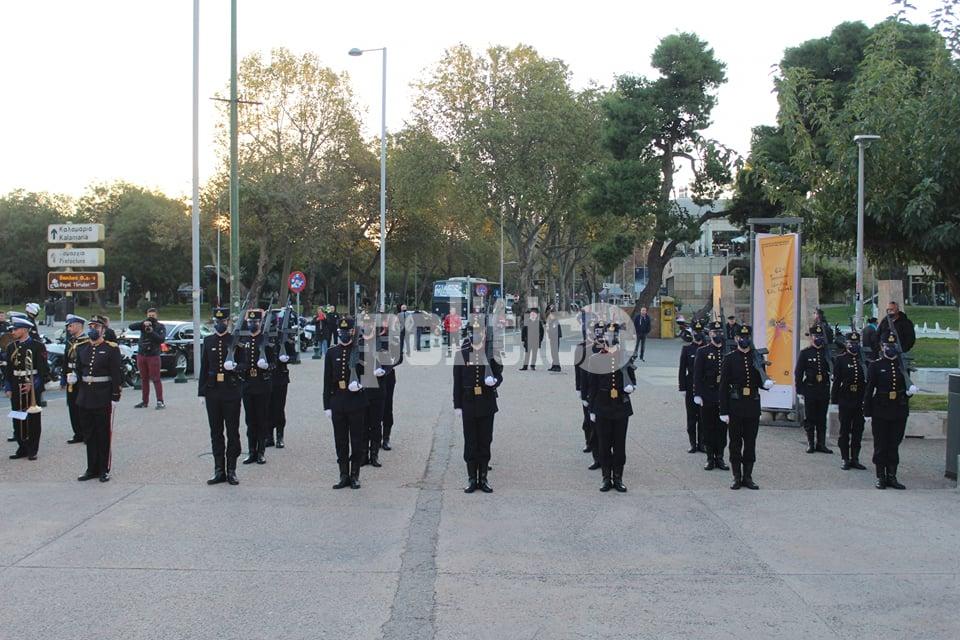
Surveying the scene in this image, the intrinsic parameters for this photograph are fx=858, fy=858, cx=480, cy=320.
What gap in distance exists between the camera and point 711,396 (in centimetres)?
1065

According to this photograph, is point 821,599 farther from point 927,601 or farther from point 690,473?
point 690,473

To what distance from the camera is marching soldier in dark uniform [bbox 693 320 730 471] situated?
10.5 m

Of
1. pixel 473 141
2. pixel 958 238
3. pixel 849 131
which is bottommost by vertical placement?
pixel 958 238

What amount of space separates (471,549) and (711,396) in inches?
189

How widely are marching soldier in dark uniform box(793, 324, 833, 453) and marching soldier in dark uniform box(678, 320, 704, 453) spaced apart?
1475mm

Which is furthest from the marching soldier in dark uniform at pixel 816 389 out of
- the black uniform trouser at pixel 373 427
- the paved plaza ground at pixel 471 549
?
the black uniform trouser at pixel 373 427

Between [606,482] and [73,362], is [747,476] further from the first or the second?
[73,362]

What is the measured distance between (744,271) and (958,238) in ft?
94.5

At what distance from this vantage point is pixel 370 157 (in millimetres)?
57188

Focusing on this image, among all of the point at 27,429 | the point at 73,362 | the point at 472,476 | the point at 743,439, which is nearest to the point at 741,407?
the point at 743,439

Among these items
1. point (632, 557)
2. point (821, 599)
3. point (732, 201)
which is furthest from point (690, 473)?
point (732, 201)

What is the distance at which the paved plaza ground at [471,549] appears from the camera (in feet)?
17.6

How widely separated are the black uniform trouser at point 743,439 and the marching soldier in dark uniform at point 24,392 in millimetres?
8433

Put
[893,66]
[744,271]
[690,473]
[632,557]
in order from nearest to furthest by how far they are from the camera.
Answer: [632,557], [690,473], [893,66], [744,271]
